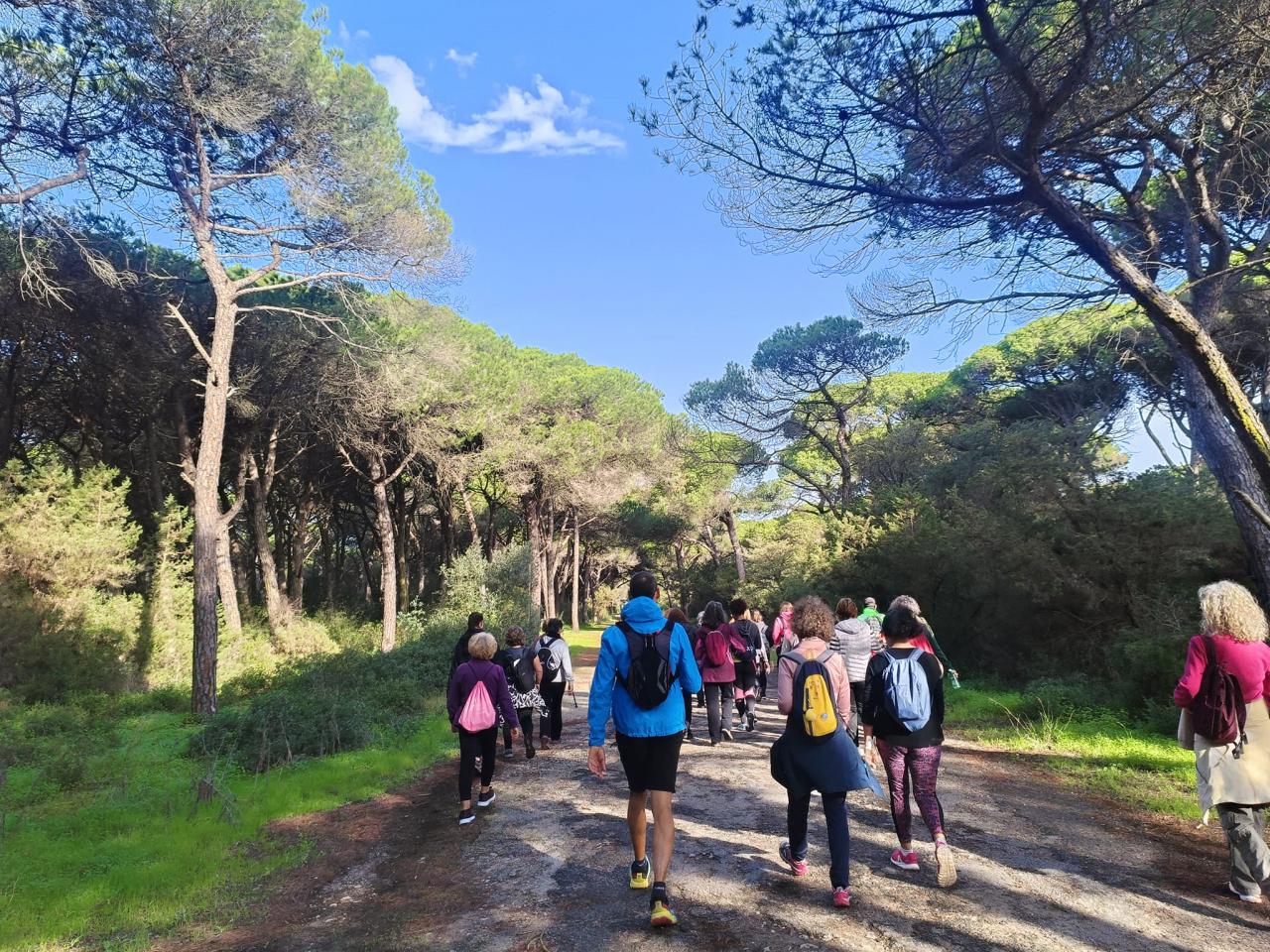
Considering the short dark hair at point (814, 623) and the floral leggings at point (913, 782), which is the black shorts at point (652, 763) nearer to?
the short dark hair at point (814, 623)

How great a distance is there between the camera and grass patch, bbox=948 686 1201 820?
575 cm

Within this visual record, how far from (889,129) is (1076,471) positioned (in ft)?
24.9

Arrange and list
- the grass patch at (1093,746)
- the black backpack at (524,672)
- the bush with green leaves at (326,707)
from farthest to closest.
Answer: the black backpack at (524,672) → the bush with green leaves at (326,707) → the grass patch at (1093,746)

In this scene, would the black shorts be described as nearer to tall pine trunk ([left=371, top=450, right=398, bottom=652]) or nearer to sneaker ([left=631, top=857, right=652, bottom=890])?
sneaker ([left=631, top=857, right=652, bottom=890])

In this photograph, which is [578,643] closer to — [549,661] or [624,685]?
[549,661]

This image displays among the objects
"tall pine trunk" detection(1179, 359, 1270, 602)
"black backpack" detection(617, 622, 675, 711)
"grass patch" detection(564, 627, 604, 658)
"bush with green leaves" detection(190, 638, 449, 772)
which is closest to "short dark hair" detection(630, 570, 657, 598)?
"black backpack" detection(617, 622, 675, 711)

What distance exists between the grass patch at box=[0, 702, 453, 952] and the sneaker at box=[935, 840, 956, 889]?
418 cm

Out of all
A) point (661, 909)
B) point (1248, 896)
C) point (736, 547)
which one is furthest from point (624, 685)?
point (736, 547)

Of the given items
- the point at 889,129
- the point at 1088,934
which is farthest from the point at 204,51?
the point at 1088,934

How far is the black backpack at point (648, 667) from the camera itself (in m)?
3.63

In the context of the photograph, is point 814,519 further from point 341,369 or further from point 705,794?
point 705,794

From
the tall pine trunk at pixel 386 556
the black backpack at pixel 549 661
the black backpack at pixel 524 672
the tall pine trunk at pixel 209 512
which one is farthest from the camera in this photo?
the tall pine trunk at pixel 386 556

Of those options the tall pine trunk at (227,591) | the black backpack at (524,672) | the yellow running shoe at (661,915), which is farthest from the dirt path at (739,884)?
the tall pine trunk at (227,591)

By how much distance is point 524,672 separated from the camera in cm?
775
